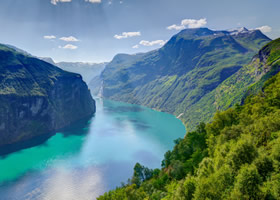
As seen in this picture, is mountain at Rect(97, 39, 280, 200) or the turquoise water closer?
mountain at Rect(97, 39, 280, 200)

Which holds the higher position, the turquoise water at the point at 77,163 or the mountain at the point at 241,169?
the mountain at the point at 241,169

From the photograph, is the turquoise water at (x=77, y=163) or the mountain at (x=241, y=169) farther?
the turquoise water at (x=77, y=163)

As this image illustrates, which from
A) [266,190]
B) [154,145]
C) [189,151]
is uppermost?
[266,190]

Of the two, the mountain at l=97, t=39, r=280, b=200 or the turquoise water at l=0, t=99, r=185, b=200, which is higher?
the mountain at l=97, t=39, r=280, b=200

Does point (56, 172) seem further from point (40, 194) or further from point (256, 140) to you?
point (256, 140)

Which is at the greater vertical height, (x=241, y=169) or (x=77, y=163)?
(x=241, y=169)

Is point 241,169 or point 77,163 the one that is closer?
point 241,169

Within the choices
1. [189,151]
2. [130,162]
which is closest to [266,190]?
[189,151]

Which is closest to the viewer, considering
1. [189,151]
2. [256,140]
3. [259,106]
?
[256,140]
